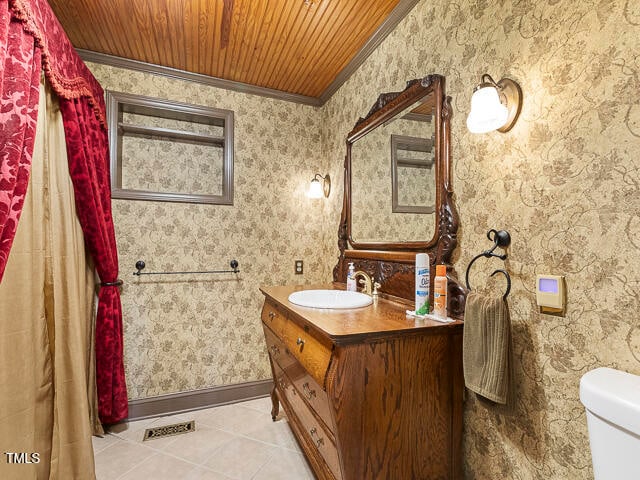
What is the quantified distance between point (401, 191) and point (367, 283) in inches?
22.0

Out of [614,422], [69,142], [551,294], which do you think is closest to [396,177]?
[551,294]

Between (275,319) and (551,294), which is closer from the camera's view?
(551,294)

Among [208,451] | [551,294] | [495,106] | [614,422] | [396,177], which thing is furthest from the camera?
[208,451]

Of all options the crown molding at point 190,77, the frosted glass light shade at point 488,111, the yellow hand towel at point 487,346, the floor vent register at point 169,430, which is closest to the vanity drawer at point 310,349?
the yellow hand towel at point 487,346

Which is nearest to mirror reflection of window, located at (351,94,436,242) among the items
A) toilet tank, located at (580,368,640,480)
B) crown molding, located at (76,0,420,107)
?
crown molding, located at (76,0,420,107)

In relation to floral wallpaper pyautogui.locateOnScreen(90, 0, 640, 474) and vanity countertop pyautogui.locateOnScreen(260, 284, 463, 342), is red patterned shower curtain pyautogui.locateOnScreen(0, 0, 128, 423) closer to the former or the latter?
floral wallpaper pyautogui.locateOnScreen(90, 0, 640, 474)

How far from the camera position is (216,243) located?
241 centimetres

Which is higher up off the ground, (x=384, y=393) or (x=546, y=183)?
(x=546, y=183)

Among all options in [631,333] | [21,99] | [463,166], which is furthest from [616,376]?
[21,99]

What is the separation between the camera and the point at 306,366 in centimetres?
125

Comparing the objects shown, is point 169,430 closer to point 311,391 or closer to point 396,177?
point 311,391

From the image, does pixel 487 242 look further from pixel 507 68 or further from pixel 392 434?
pixel 392 434

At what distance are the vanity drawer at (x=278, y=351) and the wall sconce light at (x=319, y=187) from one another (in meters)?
1.11

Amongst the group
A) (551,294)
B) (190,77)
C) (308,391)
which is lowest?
(308,391)
